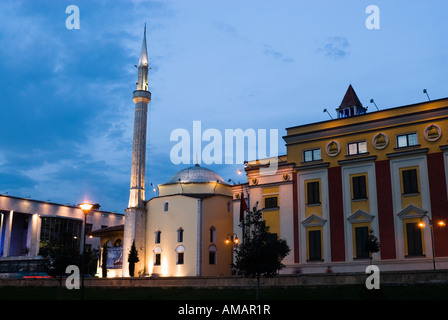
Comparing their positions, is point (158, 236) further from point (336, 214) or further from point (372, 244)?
point (372, 244)

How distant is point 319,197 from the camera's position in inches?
1720

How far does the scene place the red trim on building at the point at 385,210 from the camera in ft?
129

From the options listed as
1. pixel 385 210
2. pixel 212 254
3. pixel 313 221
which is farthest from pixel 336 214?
pixel 212 254

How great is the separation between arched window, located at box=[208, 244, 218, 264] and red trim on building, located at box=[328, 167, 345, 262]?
1612 cm

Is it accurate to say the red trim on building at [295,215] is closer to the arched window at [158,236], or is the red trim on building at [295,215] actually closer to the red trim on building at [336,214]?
the red trim on building at [336,214]

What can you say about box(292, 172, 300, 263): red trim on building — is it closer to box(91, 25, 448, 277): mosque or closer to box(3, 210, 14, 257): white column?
box(91, 25, 448, 277): mosque

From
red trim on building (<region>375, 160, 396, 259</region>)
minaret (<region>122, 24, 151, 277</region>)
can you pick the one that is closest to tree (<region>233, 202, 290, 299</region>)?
red trim on building (<region>375, 160, 396, 259</region>)

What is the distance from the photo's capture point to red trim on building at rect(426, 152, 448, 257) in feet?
121

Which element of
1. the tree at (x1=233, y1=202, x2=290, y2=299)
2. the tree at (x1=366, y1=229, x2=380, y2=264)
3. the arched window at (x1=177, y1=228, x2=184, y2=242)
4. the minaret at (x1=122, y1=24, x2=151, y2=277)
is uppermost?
the minaret at (x1=122, y1=24, x2=151, y2=277)

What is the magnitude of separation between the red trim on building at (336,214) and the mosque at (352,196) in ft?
0.27

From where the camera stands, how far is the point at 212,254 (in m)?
54.7

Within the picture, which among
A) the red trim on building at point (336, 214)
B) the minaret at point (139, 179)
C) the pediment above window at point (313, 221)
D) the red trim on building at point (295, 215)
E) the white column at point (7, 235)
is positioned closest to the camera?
the red trim on building at point (336, 214)

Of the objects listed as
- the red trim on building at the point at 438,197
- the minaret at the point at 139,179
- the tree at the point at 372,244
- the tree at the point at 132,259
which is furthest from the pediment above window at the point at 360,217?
the minaret at the point at 139,179

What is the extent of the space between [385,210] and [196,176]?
27.9 m
